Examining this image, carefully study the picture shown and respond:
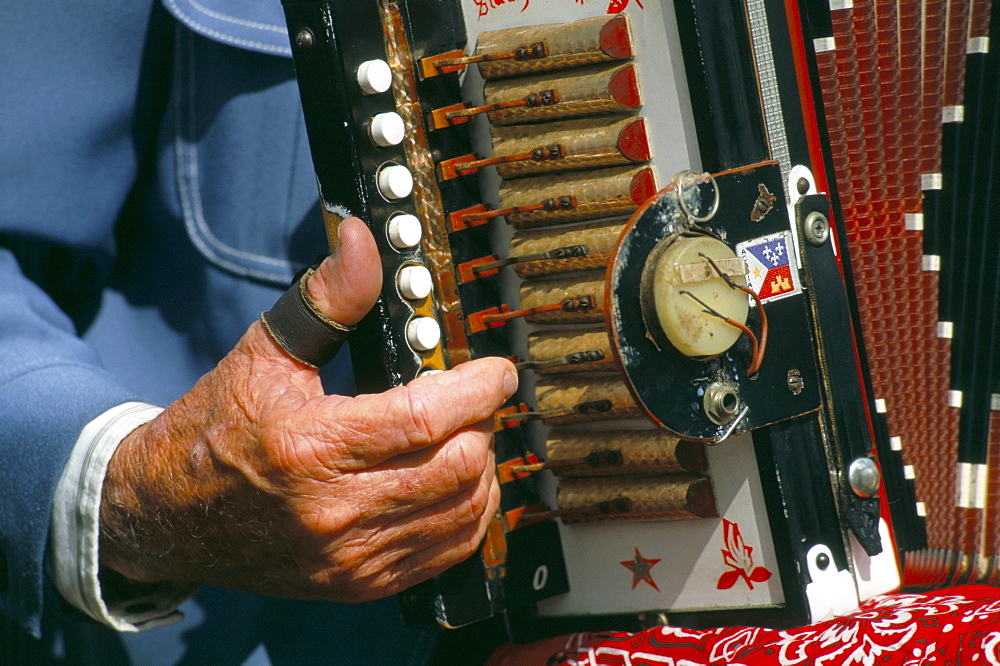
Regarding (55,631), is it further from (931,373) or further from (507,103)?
(931,373)

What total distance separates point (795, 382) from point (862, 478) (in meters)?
0.12

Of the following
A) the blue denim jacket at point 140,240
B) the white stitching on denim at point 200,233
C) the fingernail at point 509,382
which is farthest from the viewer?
the white stitching on denim at point 200,233

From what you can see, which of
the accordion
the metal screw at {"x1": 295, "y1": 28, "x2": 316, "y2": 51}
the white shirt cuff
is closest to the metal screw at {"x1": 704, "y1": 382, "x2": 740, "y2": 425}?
the accordion

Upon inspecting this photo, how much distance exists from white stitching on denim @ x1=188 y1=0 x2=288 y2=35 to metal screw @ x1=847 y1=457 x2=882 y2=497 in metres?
0.78

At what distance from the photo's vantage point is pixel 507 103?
3.06 feet

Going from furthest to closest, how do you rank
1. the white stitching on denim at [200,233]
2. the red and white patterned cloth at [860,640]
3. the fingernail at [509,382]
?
the white stitching on denim at [200,233], the fingernail at [509,382], the red and white patterned cloth at [860,640]

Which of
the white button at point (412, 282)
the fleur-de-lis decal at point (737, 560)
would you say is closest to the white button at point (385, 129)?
the white button at point (412, 282)

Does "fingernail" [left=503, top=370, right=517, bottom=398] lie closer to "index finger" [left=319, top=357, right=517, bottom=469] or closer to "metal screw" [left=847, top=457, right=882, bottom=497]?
"index finger" [left=319, top=357, right=517, bottom=469]

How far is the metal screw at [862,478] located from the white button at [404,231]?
1.55 ft

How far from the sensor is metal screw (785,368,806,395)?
902mm

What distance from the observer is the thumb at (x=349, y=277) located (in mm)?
868

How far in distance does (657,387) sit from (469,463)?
0.63 feet

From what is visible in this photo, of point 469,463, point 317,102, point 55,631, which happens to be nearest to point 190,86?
point 317,102

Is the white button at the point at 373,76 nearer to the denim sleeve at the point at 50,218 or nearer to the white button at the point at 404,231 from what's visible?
the white button at the point at 404,231
